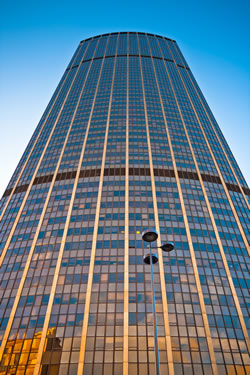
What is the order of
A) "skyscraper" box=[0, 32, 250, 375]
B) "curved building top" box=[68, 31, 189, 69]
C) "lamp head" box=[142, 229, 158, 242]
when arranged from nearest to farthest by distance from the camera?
1. "lamp head" box=[142, 229, 158, 242]
2. "skyscraper" box=[0, 32, 250, 375]
3. "curved building top" box=[68, 31, 189, 69]

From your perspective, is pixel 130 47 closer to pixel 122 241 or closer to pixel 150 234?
pixel 122 241

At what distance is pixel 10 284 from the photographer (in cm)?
5056

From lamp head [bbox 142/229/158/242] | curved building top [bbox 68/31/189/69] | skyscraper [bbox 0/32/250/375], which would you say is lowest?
lamp head [bbox 142/229/158/242]

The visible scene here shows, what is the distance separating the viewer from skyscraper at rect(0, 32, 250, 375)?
41.9 meters

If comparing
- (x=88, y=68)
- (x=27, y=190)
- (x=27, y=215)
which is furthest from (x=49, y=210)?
(x=88, y=68)

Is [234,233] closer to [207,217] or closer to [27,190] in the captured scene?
[207,217]

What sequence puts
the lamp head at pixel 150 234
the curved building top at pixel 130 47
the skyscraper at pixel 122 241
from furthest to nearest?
the curved building top at pixel 130 47 → the skyscraper at pixel 122 241 → the lamp head at pixel 150 234

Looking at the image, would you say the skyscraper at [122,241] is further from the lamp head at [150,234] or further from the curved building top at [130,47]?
the curved building top at [130,47]

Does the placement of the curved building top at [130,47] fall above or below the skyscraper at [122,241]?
above

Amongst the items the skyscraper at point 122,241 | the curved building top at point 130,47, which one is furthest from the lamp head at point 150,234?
the curved building top at point 130,47

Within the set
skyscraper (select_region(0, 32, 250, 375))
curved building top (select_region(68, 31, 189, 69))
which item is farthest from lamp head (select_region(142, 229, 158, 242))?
curved building top (select_region(68, 31, 189, 69))

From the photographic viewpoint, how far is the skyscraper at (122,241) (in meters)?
41.9

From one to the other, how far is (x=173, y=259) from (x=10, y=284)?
31.2 meters

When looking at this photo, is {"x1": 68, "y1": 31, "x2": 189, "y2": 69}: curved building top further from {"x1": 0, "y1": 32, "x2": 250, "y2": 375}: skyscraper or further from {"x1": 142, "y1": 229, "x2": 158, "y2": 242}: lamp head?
{"x1": 142, "y1": 229, "x2": 158, "y2": 242}: lamp head
